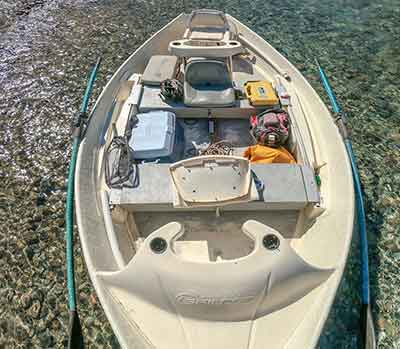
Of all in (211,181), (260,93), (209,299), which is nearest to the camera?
(209,299)

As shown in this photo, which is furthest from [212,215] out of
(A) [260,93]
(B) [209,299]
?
(A) [260,93]

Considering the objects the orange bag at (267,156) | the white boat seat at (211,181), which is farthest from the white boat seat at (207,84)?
the white boat seat at (211,181)

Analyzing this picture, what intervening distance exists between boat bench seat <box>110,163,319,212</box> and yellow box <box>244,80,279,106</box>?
84.0 inches

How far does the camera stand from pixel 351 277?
687cm

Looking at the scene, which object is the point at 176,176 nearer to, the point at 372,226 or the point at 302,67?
the point at 372,226

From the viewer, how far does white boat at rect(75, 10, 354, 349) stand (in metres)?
4.16

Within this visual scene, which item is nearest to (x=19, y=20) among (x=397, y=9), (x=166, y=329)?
(x=166, y=329)

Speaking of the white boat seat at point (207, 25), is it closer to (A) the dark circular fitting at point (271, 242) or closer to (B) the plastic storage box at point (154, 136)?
(B) the plastic storage box at point (154, 136)

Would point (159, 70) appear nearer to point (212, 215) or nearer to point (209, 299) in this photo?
point (212, 215)

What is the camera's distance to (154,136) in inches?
254

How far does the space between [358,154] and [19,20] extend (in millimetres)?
15509

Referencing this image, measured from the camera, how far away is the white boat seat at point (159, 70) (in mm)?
7899

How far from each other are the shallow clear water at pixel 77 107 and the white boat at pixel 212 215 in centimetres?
202

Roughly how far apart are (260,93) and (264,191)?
294 cm
